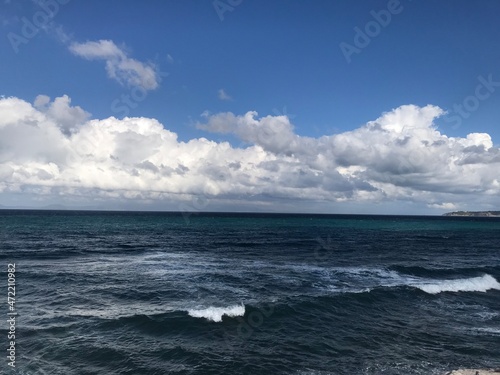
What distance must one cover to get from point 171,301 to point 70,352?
10838 mm

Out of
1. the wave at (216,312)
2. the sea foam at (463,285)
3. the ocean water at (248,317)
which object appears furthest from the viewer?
the sea foam at (463,285)

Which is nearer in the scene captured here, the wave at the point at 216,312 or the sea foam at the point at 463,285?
the wave at the point at 216,312

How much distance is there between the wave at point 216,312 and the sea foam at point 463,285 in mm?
22166

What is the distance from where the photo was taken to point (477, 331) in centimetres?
2634

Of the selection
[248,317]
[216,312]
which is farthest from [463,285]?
[216,312]

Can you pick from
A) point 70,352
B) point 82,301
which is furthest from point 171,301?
point 70,352

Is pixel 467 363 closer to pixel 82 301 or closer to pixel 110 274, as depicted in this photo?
pixel 82 301

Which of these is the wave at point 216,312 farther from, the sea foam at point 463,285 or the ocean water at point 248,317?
the sea foam at point 463,285

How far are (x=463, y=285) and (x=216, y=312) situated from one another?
100 feet

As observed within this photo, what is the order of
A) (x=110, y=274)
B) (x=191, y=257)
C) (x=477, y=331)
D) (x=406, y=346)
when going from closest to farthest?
(x=406, y=346) → (x=477, y=331) → (x=110, y=274) → (x=191, y=257)

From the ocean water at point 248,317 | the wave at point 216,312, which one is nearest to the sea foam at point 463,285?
the ocean water at point 248,317

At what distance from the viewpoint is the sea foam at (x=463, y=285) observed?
39.4 metres

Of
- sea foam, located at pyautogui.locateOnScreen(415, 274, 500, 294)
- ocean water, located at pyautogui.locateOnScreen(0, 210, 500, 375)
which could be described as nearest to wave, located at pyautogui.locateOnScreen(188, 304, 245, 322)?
ocean water, located at pyautogui.locateOnScreen(0, 210, 500, 375)

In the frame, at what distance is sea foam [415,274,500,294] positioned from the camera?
129ft
